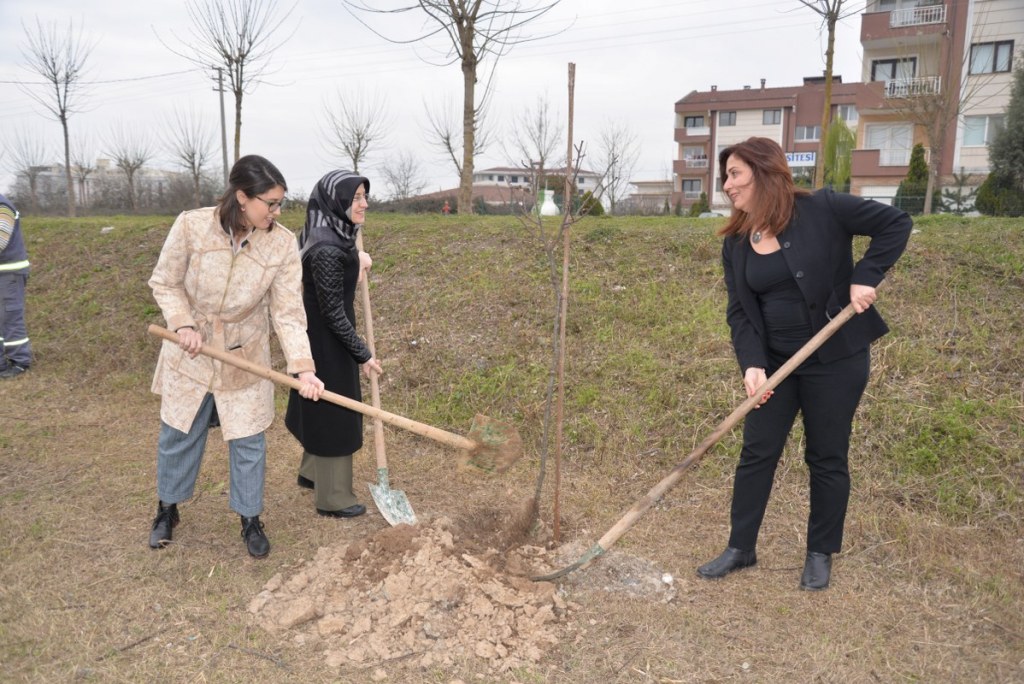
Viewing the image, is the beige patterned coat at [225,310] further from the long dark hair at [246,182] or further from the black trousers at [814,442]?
the black trousers at [814,442]

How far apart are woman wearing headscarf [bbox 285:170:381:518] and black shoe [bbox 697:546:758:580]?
5.78ft

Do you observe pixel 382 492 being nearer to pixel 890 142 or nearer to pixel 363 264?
pixel 363 264

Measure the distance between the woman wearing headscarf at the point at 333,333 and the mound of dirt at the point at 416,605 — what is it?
62cm

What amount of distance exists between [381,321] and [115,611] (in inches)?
Result: 161

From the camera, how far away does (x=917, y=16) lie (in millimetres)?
21047

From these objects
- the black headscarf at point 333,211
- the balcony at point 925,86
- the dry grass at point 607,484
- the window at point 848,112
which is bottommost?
the dry grass at point 607,484

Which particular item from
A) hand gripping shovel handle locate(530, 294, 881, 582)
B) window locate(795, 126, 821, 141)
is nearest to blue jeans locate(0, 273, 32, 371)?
hand gripping shovel handle locate(530, 294, 881, 582)

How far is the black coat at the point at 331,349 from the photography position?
3.47 m

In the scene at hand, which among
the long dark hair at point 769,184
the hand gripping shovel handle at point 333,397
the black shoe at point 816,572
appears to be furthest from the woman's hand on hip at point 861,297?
the hand gripping shovel handle at point 333,397

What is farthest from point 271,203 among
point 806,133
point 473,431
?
point 806,133

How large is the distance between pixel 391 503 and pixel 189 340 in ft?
4.41

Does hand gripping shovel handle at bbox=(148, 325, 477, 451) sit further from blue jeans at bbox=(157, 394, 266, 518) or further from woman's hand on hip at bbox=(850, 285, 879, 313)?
woman's hand on hip at bbox=(850, 285, 879, 313)

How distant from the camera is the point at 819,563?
3.16 metres

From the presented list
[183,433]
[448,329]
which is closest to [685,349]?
[448,329]
